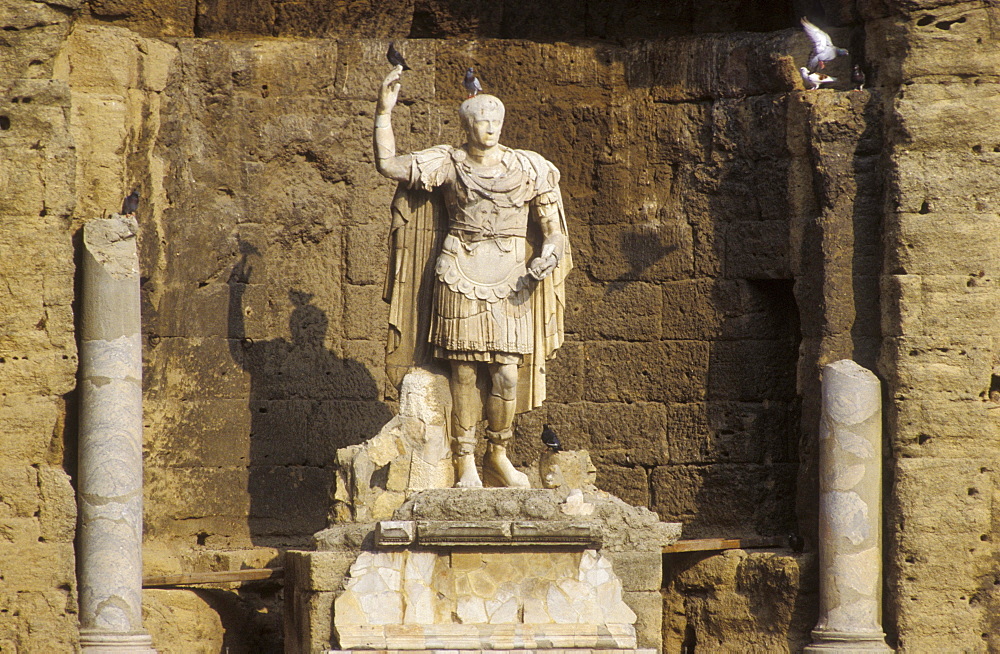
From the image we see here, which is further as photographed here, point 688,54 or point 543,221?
point 688,54

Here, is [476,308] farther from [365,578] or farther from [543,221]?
[365,578]

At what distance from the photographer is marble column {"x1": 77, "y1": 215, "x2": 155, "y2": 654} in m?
10.8

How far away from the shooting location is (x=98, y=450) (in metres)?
10.8

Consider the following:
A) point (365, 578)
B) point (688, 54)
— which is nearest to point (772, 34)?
point (688, 54)

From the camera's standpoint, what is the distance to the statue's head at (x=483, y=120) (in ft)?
35.5

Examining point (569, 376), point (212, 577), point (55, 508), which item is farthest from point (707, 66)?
point (55, 508)

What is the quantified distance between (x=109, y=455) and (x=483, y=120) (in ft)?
9.62

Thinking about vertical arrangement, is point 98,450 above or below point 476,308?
below

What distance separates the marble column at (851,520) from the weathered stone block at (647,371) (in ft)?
4.94

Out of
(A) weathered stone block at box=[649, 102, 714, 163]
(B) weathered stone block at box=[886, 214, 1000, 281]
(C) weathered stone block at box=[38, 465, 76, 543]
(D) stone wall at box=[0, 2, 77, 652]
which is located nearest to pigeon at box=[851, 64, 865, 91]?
(B) weathered stone block at box=[886, 214, 1000, 281]

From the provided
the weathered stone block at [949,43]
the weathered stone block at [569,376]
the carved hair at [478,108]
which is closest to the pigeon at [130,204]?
the carved hair at [478,108]

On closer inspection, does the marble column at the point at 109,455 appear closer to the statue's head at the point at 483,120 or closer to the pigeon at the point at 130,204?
the pigeon at the point at 130,204

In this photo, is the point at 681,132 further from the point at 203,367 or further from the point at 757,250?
the point at 203,367

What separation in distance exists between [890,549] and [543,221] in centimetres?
288
